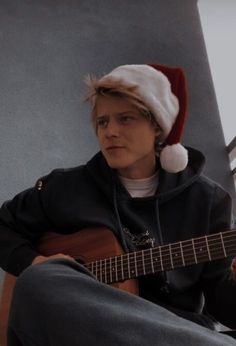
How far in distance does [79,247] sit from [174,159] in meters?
0.31

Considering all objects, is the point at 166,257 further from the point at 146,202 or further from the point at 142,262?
the point at 146,202

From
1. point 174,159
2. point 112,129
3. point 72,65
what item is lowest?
point 174,159

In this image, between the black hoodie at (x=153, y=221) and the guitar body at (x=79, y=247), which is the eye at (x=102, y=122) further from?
the guitar body at (x=79, y=247)

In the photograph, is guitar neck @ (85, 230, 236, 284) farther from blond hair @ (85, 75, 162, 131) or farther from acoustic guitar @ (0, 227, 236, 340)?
blond hair @ (85, 75, 162, 131)

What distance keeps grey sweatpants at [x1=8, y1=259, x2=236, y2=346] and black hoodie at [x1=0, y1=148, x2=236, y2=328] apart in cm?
41

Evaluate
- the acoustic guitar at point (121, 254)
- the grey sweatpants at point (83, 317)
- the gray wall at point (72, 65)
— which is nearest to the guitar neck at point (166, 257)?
the acoustic guitar at point (121, 254)

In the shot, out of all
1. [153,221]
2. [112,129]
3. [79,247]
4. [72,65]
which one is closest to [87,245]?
[79,247]

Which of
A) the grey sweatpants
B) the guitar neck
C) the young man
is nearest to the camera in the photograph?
the grey sweatpants

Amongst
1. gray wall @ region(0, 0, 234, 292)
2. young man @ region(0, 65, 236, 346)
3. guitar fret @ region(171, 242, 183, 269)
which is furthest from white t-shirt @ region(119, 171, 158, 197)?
gray wall @ region(0, 0, 234, 292)

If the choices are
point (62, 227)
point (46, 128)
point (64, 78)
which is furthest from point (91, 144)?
point (62, 227)

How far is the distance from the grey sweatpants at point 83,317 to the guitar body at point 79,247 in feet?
1.22

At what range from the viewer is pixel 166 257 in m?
0.81

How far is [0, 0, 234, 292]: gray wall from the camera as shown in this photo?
1.55m

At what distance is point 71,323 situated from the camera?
0.45 m
